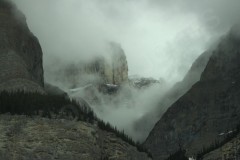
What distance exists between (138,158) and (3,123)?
836 inches

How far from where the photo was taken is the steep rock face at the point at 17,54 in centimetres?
10438

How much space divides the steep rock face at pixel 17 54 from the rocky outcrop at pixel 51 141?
2032 centimetres

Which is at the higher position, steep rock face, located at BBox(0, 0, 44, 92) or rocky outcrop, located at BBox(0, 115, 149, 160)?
steep rock face, located at BBox(0, 0, 44, 92)

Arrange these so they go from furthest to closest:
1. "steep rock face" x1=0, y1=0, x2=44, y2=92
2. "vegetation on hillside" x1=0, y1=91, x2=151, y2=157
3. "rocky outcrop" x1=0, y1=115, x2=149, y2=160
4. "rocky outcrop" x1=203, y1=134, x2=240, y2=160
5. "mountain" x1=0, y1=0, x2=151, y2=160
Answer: "steep rock face" x1=0, y1=0, x2=44, y2=92 → "vegetation on hillside" x1=0, y1=91, x2=151, y2=157 → "mountain" x1=0, y1=0, x2=151, y2=160 → "rocky outcrop" x1=0, y1=115, x2=149, y2=160 → "rocky outcrop" x1=203, y1=134, x2=240, y2=160

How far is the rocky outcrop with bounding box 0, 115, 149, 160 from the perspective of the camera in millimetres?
74938

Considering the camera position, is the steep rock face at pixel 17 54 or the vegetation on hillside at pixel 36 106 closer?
the vegetation on hillside at pixel 36 106

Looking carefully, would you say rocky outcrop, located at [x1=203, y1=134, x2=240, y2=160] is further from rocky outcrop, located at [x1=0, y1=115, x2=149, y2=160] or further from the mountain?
the mountain

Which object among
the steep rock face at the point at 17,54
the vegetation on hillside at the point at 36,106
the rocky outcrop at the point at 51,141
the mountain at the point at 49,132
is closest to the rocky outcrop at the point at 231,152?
the rocky outcrop at the point at 51,141

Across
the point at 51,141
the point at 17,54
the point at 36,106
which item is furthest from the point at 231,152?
the point at 17,54

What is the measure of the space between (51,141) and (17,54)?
48755 mm

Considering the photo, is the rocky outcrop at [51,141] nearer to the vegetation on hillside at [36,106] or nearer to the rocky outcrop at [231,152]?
the vegetation on hillside at [36,106]

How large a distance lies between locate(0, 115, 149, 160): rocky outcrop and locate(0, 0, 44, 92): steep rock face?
20.3 metres

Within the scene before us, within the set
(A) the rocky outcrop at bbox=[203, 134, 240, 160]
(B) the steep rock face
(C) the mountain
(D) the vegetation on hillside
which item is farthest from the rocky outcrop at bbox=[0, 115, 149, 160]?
(B) the steep rock face

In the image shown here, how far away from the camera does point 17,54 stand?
122m
